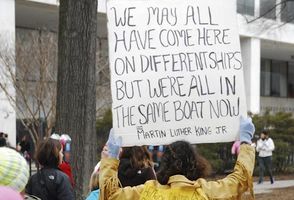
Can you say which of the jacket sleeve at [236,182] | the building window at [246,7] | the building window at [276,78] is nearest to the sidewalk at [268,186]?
the jacket sleeve at [236,182]

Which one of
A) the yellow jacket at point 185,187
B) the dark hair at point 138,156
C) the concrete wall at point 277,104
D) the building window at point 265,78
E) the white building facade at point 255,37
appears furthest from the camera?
the building window at point 265,78

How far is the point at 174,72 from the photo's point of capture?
390 centimetres

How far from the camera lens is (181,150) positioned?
3.34 metres

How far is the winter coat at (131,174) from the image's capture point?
4734mm

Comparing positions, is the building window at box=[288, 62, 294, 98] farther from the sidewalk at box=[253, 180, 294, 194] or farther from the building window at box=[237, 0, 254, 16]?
the sidewalk at box=[253, 180, 294, 194]

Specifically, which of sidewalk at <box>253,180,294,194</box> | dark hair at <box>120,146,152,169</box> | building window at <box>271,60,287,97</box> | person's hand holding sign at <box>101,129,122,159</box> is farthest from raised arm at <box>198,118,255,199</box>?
building window at <box>271,60,287,97</box>

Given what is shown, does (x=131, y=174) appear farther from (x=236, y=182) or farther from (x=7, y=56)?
(x=7, y=56)

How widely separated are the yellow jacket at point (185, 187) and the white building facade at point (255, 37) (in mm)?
12847

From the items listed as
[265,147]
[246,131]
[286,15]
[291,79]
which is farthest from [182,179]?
[291,79]

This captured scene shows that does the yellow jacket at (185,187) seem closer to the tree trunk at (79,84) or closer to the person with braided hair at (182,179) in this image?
the person with braided hair at (182,179)

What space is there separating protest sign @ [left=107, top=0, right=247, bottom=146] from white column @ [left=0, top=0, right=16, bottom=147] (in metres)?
18.3

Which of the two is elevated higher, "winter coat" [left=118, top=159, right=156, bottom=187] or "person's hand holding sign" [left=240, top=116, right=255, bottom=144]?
"person's hand holding sign" [left=240, top=116, right=255, bottom=144]

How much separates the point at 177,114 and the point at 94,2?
3778 mm

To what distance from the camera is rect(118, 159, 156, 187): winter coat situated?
4734 millimetres
